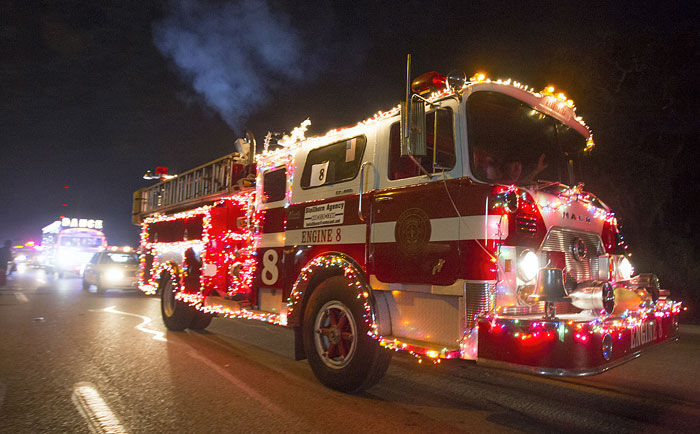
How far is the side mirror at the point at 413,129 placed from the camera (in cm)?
357

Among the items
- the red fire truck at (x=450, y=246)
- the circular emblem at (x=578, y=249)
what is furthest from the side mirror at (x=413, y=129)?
the circular emblem at (x=578, y=249)

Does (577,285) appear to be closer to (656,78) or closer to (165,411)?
(165,411)

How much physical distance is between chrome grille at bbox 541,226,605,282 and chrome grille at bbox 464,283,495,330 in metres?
0.71

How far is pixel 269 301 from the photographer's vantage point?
550 cm

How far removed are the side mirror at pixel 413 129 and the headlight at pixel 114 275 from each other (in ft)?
45.6

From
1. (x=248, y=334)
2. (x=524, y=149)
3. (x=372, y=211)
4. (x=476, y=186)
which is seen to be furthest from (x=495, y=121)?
(x=248, y=334)

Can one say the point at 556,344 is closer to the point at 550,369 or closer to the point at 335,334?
the point at 550,369

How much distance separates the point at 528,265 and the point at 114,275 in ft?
46.9

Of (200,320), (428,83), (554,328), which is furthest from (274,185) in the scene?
(554,328)

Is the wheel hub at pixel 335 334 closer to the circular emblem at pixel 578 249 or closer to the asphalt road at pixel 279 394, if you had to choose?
the asphalt road at pixel 279 394

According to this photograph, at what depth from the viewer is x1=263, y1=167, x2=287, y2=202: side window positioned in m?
5.62

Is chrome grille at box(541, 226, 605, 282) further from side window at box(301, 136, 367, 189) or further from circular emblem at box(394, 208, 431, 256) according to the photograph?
side window at box(301, 136, 367, 189)

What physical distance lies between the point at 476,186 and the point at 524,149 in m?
0.92

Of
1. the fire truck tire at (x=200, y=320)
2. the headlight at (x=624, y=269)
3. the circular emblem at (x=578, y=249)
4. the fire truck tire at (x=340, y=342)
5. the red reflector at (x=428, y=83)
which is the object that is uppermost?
the red reflector at (x=428, y=83)
